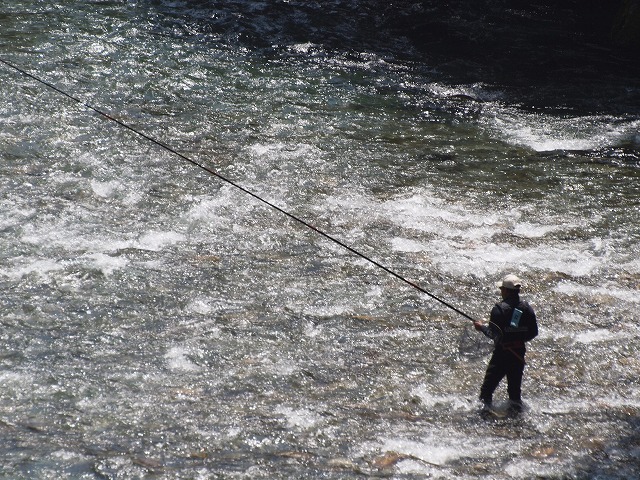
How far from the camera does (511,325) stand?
263 inches

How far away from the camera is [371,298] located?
8.34 m

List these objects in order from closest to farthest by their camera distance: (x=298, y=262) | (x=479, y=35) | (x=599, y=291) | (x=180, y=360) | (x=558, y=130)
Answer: (x=180, y=360)
(x=599, y=291)
(x=298, y=262)
(x=558, y=130)
(x=479, y=35)

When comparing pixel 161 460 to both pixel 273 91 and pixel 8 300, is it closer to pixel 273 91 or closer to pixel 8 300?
pixel 8 300

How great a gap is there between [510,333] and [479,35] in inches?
446

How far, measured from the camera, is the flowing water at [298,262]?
6.37 m

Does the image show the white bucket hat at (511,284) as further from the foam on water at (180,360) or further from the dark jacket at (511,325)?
the foam on water at (180,360)

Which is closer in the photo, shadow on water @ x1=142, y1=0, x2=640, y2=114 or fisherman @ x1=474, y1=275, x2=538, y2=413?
fisherman @ x1=474, y1=275, x2=538, y2=413

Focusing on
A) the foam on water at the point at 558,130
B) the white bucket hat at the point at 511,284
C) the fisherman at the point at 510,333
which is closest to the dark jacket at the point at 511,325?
Answer: the fisherman at the point at 510,333

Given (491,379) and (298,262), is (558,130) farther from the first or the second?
(491,379)

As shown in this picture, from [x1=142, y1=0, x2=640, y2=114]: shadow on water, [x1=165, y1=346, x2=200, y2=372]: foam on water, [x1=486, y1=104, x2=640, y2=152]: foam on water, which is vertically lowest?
[x1=165, y1=346, x2=200, y2=372]: foam on water

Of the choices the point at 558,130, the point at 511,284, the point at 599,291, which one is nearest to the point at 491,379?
the point at 511,284

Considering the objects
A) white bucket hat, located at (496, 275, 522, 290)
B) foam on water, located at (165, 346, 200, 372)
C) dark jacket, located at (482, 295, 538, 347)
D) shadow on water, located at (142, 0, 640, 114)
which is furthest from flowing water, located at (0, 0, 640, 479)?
white bucket hat, located at (496, 275, 522, 290)

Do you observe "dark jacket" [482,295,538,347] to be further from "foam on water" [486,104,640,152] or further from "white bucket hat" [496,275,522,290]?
"foam on water" [486,104,640,152]

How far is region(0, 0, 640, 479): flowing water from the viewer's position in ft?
20.9
